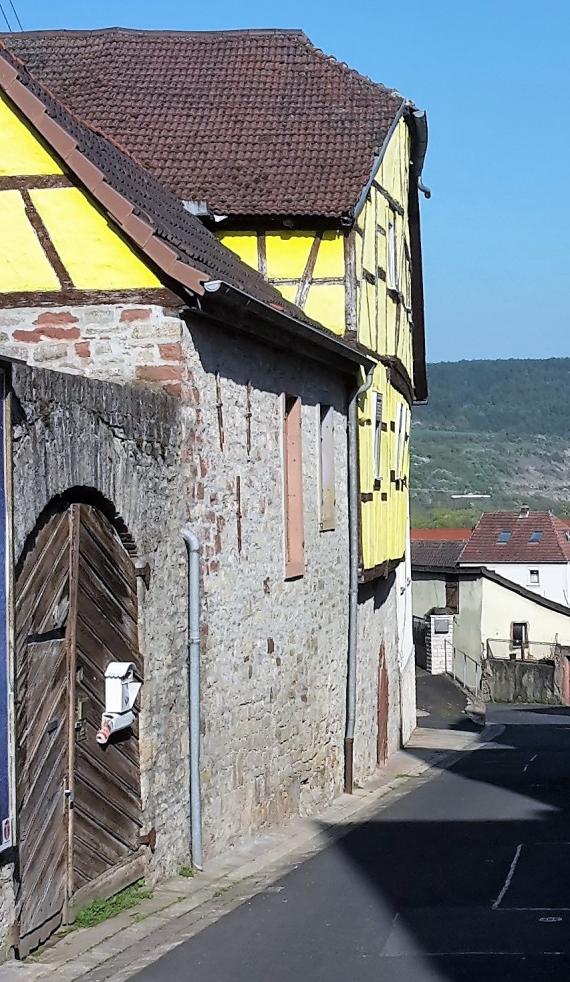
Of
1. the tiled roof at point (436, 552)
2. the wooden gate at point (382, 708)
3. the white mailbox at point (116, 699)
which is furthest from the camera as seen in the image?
the tiled roof at point (436, 552)

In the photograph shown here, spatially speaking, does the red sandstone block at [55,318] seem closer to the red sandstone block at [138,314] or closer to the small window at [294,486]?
the red sandstone block at [138,314]

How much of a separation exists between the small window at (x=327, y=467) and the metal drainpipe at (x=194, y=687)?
5.06 meters

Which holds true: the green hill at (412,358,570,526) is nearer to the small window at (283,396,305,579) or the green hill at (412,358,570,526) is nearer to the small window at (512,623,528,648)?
the small window at (512,623,528,648)

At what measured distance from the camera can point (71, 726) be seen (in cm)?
822

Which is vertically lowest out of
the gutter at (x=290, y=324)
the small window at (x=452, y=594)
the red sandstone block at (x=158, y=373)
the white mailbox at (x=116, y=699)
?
the white mailbox at (x=116, y=699)

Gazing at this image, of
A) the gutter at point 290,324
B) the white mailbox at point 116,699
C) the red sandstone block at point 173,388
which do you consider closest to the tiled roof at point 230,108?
the gutter at point 290,324

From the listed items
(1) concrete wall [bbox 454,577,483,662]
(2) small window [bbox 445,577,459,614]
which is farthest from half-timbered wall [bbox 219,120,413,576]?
(2) small window [bbox 445,577,459,614]

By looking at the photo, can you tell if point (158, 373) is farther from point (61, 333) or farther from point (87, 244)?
point (87, 244)

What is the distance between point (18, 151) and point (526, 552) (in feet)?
182

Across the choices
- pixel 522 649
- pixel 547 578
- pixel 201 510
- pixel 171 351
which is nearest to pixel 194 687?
pixel 201 510

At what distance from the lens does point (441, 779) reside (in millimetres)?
18141

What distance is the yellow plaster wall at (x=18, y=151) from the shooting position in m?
10.5

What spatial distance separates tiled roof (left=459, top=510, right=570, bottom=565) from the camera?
63.9 m

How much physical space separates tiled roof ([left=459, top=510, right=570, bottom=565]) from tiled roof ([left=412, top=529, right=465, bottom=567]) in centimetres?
205
